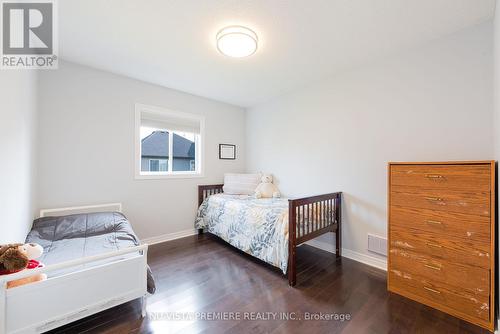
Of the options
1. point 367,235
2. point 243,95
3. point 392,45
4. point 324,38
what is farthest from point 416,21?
point 243,95

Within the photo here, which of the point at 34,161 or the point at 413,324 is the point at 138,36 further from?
the point at 413,324

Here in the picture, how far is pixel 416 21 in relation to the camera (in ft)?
5.66

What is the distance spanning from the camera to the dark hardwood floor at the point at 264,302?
1.47 metres

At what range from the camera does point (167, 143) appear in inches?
133

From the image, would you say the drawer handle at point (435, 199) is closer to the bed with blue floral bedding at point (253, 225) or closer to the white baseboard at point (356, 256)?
the white baseboard at point (356, 256)

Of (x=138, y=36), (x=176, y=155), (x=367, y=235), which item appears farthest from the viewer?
(x=176, y=155)

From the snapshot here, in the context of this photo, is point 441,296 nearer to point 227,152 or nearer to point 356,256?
point 356,256

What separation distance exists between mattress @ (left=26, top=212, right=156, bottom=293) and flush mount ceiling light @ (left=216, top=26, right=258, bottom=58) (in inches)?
78.8

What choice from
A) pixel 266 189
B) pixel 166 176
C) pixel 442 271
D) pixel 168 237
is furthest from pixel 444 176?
pixel 168 237

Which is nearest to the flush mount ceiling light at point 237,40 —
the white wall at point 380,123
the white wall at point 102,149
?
the white wall at point 380,123

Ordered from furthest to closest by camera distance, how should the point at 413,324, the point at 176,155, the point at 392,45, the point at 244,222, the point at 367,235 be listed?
the point at 176,155
the point at 244,222
the point at 367,235
the point at 392,45
the point at 413,324

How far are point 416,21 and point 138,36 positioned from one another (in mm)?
2444

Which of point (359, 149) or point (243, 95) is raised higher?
point (243, 95)

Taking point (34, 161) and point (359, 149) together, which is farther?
point (359, 149)
